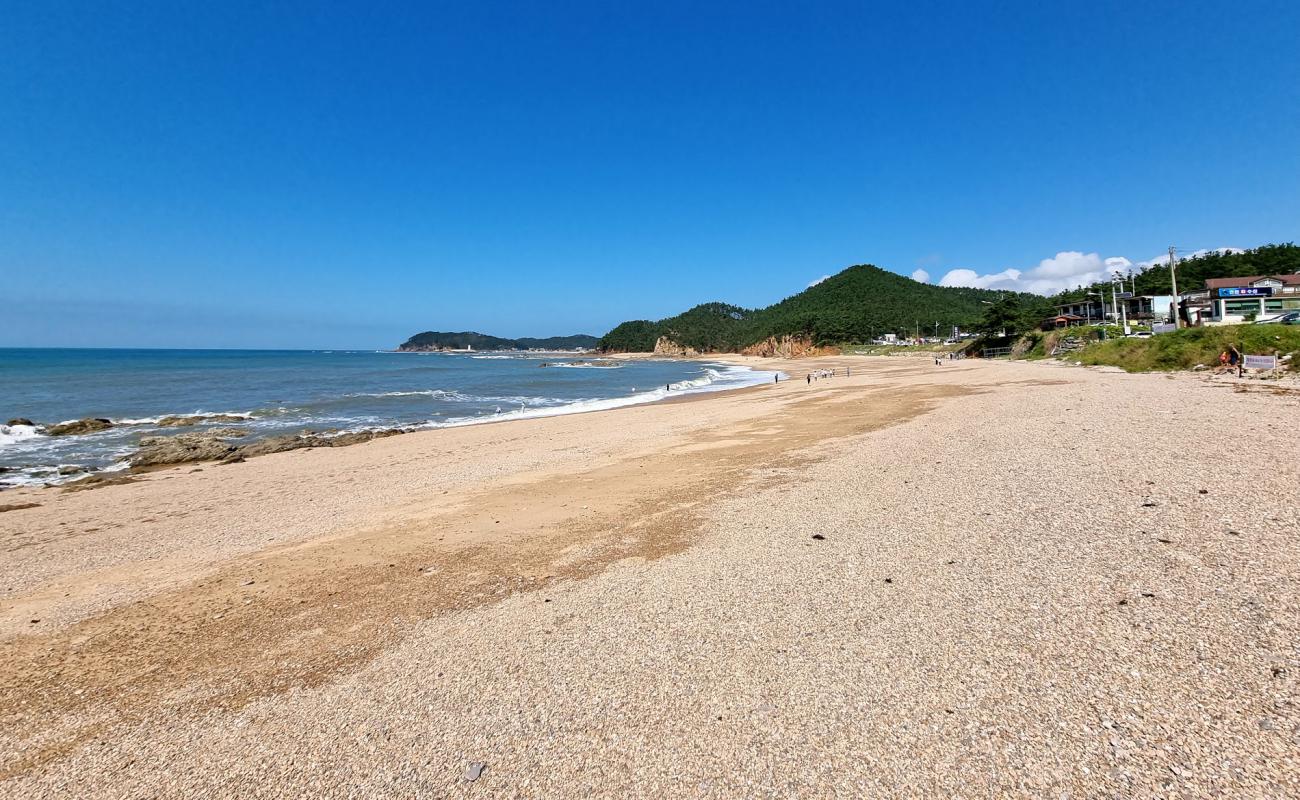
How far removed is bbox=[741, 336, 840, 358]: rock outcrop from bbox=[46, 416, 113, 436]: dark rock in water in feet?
343

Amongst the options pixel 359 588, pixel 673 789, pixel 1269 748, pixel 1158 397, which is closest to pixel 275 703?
pixel 359 588

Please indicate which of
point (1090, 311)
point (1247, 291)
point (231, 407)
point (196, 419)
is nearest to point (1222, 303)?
point (1247, 291)

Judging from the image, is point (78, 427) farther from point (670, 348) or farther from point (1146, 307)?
point (670, 348)

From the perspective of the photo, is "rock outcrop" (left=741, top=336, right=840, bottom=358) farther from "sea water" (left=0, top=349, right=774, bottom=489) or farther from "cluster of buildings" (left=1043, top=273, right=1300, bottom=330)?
"sea water" (left=0, top=349, right=774, bottom=489)

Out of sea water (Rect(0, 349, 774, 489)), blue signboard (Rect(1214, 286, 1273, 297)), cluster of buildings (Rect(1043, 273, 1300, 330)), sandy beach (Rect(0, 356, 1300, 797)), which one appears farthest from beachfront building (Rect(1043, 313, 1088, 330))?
sandy beach (Rect(0, 356, 1300, 797))

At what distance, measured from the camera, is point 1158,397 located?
13781 millimetres

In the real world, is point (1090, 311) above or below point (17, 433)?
above

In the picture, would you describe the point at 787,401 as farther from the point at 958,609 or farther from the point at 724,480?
the point at 958,609

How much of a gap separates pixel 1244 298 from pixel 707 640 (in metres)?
80.7

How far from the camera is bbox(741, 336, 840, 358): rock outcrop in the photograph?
115 meters

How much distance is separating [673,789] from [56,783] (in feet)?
11.4

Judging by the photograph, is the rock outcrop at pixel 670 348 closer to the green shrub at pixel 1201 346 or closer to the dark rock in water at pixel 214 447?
the green shrub at pixel 1201 346

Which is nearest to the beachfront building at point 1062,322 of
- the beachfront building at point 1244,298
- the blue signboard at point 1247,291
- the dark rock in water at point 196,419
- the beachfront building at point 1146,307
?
the beachfront building at point 1146,307

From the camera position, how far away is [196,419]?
24.9m
